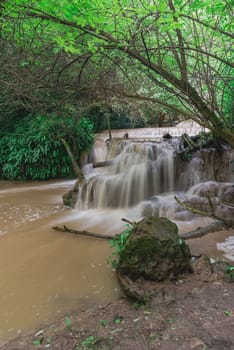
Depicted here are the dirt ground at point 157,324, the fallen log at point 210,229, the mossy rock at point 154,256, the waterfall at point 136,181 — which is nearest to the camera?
the dirt ground at point 157,324

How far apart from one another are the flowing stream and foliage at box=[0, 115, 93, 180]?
→ 19.4 inches

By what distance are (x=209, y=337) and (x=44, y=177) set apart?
316 inches

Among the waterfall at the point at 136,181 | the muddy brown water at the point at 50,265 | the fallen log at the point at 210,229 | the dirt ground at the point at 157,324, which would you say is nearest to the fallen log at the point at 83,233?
the muddy brown water at the point at 50,265

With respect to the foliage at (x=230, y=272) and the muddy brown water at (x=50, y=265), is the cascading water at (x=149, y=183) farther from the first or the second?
the foliage at (x=230, y=272)

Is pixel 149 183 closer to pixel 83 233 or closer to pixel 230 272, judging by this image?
pixel 83 233

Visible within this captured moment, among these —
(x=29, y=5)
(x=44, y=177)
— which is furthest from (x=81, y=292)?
(x=44, y=177)

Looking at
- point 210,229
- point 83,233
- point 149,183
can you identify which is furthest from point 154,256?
point 149,183

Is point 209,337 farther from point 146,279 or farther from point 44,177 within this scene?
point 44,177

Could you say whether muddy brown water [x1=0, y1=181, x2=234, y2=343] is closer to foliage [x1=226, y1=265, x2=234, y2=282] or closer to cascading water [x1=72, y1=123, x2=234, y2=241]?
cascading water [x1=72, y1=123, x2=234, y2=241]

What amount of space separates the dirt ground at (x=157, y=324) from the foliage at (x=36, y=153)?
6.96 meters

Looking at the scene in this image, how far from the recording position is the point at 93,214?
540cm

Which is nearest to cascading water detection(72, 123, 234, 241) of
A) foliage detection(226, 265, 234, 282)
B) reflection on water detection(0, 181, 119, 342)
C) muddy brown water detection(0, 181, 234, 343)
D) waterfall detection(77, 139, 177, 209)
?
waterfall detection(77, 139, 177, 209)

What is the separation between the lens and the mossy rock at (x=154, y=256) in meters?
2.36

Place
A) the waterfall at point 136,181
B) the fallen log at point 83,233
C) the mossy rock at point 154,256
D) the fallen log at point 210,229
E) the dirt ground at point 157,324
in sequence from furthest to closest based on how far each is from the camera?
the waterfall at point 136,181, the fallen log at point 83,233, the fallen log at point 210,229, the mossy rock at point 154,256, the dirt ground at point 157,324
